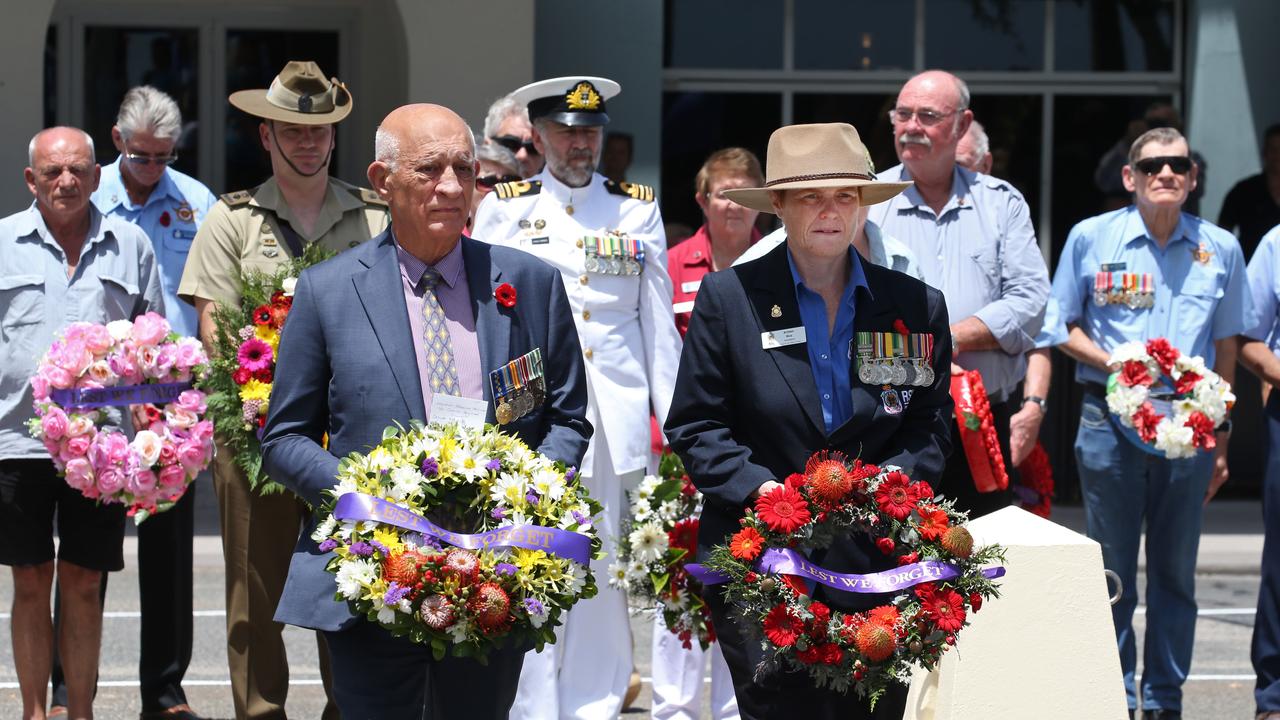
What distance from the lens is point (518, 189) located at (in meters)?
7.04

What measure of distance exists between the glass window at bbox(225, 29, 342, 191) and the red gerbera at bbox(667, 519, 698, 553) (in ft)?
30.7

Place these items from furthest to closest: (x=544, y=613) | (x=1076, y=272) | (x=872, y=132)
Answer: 1. (x=872, y=132)
2. (x=1076, y=272)
3. (x=544, y=613)

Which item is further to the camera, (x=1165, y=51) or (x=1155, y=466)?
(x=1165, y=51)

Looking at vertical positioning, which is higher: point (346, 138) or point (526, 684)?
point (346, 138)

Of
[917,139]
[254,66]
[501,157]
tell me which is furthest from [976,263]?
[254,66]

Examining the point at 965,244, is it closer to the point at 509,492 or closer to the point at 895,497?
the point at 895,497

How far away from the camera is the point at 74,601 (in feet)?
22.2

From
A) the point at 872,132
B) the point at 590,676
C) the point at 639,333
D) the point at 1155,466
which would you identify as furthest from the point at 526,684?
the point at 872,132

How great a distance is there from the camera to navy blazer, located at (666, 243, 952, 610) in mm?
4863

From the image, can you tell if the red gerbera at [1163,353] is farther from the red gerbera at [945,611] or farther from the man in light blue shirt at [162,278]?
the man in light blue shirt at [162,278]

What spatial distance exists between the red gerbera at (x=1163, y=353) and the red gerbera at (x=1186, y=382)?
2.6 inches

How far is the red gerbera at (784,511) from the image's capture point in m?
4.60

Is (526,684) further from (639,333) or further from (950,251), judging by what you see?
(950,251)

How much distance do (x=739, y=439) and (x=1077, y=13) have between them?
10.2m
